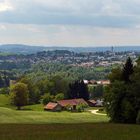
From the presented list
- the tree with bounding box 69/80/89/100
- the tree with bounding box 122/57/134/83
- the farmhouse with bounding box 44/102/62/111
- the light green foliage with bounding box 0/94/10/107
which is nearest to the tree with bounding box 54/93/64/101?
the tree with bounding box 69/80/89/100

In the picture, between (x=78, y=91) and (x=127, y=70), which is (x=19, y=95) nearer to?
(x=78, y=91)

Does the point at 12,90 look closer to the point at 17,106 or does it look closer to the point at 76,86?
the point at 17,106

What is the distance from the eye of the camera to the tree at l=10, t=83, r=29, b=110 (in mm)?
122875

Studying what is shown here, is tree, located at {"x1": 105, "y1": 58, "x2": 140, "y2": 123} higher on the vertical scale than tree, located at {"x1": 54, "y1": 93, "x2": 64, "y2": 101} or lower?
higher

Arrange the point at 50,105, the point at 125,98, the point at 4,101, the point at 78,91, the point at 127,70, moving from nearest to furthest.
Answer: the point at 125,98
the point at 127,70
the point at 50,105
the point at 4,101
the point at 78,91

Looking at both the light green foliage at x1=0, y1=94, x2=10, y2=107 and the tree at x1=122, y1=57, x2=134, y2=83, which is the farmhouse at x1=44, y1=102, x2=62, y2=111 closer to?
the light green foliage at x1=0, y1=94, x2=10, y2=107

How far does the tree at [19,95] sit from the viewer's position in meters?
123

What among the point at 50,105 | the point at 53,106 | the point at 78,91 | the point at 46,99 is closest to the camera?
the point at 53,106

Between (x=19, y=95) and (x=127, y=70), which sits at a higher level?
(x=127, y=70)

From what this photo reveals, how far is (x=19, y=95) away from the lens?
124 m

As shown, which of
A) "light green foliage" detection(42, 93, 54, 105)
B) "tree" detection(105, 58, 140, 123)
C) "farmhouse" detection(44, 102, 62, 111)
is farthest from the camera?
"light green foliage" detection(42, 93, 54, 105)

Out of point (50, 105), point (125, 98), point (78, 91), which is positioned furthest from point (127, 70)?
point (78, 91)

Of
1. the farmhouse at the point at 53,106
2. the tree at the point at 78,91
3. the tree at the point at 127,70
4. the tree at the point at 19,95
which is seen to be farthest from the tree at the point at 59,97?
the tree at the point at 127,70
